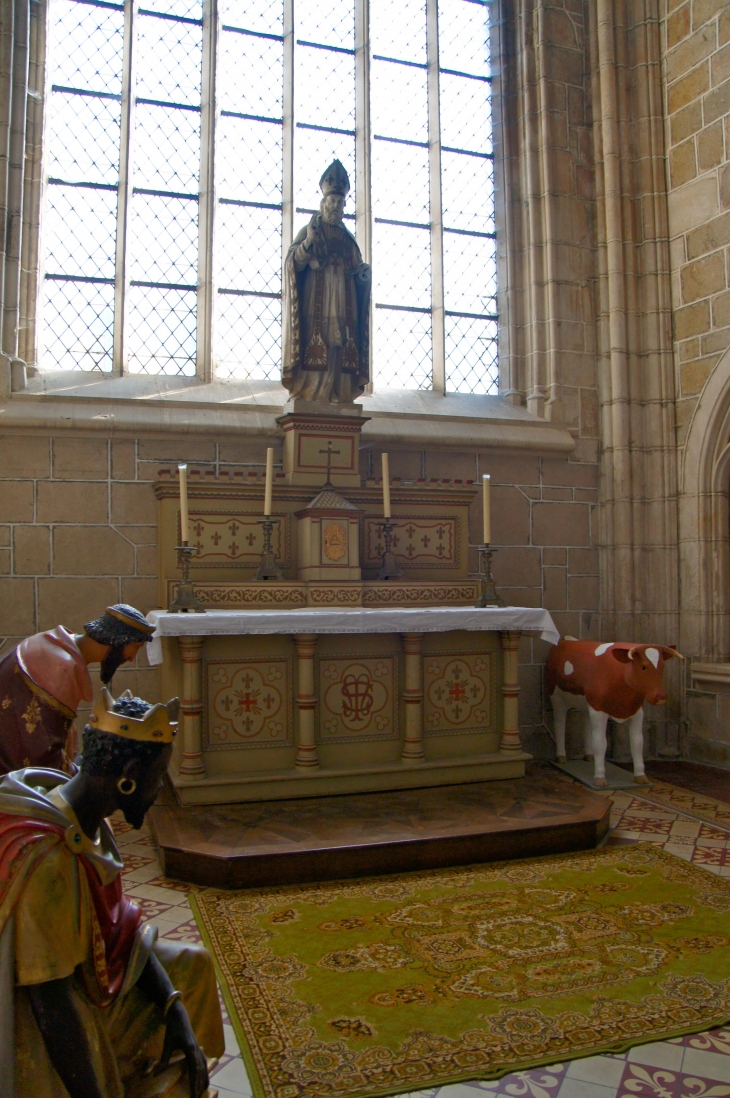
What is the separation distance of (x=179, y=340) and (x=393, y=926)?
16.2ft

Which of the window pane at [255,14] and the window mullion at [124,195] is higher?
the window pane at [255,14]

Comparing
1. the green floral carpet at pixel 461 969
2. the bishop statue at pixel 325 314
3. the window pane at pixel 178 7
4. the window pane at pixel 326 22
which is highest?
the window pane at pixel 326 22

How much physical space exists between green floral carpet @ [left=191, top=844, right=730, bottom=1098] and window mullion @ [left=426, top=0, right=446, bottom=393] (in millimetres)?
4701

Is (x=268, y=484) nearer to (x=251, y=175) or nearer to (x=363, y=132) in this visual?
(x=251, y=175)

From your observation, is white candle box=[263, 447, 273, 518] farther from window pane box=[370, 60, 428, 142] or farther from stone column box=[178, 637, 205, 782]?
window pane box=[370, 60, 428, 142]

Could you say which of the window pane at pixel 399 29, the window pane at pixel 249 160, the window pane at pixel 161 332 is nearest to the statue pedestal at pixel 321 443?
the window pane at pixel 161 332

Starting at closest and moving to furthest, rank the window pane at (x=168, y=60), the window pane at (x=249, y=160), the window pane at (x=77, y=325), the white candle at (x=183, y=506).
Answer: the white candle at (x=183, y=506) → the window pane at (x=77, y=325) → the window pane at (x=168, y=60) → the window pane at (x=249, y=160)

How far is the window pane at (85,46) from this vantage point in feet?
21.8

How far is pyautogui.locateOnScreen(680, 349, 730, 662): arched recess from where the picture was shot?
6535 millimetres

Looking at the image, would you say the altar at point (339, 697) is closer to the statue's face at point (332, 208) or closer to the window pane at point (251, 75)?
the statue's face at point (332, 208)

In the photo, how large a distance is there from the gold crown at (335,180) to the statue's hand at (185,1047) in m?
5.29

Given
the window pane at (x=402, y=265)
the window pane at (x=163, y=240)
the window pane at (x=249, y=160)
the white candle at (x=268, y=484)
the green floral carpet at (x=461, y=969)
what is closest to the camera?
the green floral carpet at (x=461, y=969)

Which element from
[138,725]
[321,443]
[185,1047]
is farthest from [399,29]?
[185,1047]

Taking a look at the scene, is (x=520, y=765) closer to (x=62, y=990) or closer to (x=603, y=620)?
(x=603, y=620)
